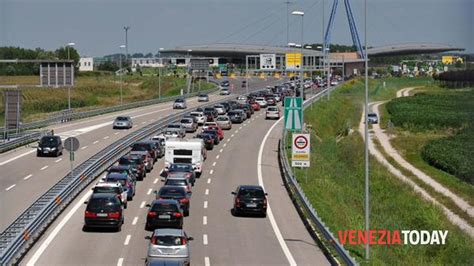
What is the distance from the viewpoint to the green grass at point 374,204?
33.2m

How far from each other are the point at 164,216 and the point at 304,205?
7.25 m

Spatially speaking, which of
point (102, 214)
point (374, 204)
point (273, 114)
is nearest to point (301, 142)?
point (374, 204)

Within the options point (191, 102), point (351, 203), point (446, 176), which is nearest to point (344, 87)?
point (191, 102)

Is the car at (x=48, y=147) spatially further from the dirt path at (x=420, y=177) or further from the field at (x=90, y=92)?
the field at (x=90, y=92)

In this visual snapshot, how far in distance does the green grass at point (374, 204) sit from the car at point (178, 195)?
5763mm

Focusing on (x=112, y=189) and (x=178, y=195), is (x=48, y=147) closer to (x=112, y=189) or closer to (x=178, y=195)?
(x=112, y=189)

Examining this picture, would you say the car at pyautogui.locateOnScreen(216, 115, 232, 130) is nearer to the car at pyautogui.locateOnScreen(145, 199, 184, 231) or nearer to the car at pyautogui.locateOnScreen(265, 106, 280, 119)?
the car at pyautogui.locateOnScreen(265, 106, 280, 119)

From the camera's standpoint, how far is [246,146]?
6172cm

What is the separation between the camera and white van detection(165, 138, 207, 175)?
4594 cm

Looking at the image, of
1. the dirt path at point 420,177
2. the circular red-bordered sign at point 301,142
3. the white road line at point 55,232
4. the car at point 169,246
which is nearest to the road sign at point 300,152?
the circular red-bordered sign at point 301,142

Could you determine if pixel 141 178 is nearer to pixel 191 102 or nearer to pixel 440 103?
pixel 191 102

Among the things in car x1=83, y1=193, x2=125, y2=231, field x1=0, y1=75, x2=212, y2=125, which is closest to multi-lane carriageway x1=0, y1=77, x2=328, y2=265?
car x1=83, y1=193, x2=125, y2=231

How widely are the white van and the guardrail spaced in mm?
5013

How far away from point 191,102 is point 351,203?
223 feet
